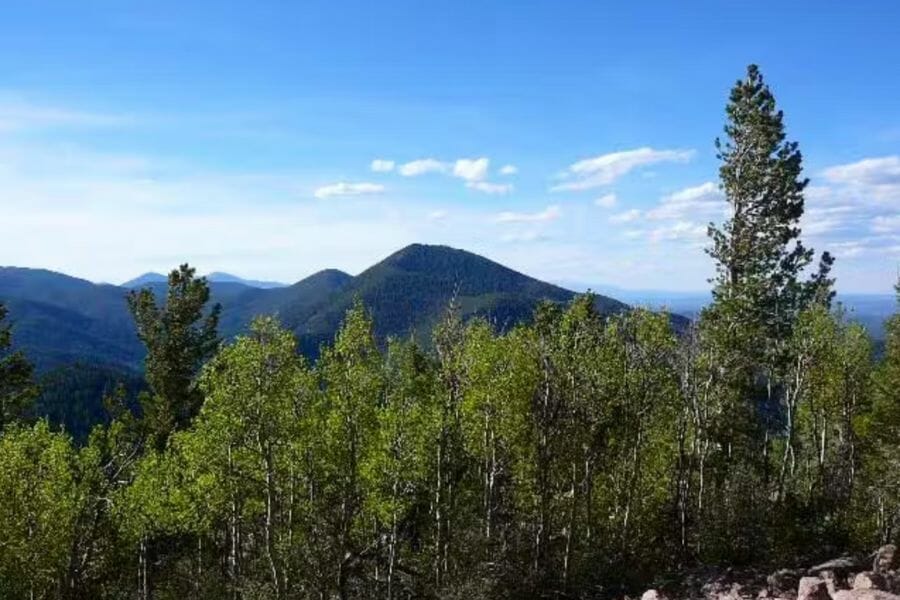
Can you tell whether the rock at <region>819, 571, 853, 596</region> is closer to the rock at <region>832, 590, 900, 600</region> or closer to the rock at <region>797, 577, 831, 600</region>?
the rock at <region>797, 577, 831, 600</region>

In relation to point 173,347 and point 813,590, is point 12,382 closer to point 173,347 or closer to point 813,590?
point 173,347

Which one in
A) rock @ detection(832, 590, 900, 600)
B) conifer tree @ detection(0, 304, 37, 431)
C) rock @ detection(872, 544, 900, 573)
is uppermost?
conifer tree @ detection(0, 304, 37, 431)

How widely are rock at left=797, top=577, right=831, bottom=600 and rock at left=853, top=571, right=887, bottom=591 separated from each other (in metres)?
0.87

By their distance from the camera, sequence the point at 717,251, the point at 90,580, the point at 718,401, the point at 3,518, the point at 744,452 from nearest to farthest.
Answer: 1. the point at 3,518
2. the point at 718,401
3. the point at 90,580
4. the point at 744,452
5. the point at 717,251

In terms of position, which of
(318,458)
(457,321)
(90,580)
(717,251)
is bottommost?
(90,580)

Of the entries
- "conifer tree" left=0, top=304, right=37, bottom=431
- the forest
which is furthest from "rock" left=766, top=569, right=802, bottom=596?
"conifer tree" left=0, top=304, right=37, bottom=431

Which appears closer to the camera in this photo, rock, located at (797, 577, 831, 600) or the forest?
rock, located at (797, 577, 831, 600)

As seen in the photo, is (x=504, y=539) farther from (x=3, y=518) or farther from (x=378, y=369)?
(x=3, y=518)

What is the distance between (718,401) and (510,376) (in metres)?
12.8

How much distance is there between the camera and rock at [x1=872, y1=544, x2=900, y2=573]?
93.7 feet

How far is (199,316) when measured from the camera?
6209 cm

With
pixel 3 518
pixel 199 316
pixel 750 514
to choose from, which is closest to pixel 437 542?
pixel 750 514

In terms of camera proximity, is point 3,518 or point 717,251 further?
point 717,251

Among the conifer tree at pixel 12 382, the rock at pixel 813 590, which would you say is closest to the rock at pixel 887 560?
the rock at pixel 813 590
